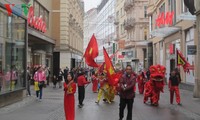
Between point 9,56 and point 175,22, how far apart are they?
1645 centimetres

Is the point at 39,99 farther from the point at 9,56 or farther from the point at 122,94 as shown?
the point at 122,94

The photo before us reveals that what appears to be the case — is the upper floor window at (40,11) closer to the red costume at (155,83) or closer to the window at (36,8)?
the window at (36,8)

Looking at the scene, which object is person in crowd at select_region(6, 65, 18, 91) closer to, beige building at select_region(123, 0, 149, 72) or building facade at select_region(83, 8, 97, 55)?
beige building at select_region(123, 0, 149, 72)

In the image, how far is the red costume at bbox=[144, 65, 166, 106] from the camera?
1539cm

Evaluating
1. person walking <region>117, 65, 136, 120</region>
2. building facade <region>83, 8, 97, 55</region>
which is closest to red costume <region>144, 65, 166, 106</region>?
person walking <region>117, 65, 136, 120</region>

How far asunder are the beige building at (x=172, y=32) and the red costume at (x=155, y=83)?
4945mm

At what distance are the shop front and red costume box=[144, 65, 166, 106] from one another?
5.96m

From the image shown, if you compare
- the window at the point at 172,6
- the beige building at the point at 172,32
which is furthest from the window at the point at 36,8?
the window at the point at 172,6

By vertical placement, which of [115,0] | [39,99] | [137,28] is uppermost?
[115,0]

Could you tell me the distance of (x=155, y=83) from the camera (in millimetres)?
15688

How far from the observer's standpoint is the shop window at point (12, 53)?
1477 cm

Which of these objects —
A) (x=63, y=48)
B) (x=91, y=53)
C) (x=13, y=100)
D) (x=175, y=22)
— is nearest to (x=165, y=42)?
(x=175, y=22)

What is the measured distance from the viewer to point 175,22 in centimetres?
2842

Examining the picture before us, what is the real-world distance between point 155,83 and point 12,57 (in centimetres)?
646
